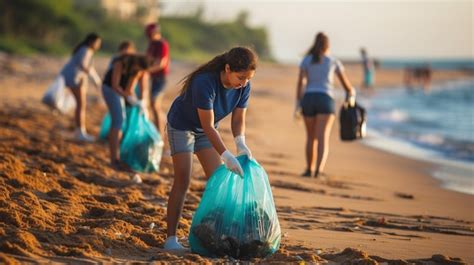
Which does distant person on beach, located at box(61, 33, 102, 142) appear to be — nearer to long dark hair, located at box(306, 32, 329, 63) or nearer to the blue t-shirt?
long dark hair, located at box(306, 32, 329, 63)

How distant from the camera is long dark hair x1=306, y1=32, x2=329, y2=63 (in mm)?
8414

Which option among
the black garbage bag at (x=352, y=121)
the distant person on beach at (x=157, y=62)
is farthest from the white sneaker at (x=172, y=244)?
the distant person on beach at (x=157, y=62)

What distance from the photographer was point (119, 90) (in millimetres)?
8008

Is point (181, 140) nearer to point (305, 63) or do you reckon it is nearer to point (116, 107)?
point (116, 107)

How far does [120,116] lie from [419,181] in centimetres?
354

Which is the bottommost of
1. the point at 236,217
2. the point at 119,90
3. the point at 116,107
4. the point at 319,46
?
the point at 236,217

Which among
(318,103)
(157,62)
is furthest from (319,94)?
Result: (157,62)

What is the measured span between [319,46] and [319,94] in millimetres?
502

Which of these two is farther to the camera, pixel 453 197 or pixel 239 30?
pixel 239 30

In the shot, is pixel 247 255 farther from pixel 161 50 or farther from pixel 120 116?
pixel 161 50

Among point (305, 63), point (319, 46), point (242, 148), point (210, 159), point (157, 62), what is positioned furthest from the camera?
point (157, 62)

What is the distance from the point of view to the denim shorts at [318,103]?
8.45 m

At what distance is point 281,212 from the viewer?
6.37m

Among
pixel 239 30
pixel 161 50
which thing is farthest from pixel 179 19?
pixel 161 50
